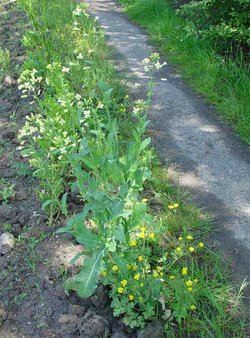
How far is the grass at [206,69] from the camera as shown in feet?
17.1

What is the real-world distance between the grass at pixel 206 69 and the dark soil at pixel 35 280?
2230 millimetres

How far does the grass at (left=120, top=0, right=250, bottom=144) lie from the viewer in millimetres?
5199

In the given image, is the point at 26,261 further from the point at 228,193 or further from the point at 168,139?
the point at 168,139

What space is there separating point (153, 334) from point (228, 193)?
1.66m

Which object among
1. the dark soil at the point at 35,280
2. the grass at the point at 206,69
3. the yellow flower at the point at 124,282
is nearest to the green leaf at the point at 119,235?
the yellow flower at the point at 124,282

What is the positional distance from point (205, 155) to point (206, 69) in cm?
178

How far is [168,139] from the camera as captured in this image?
4891mm

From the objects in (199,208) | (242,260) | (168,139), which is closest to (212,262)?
(242,260)

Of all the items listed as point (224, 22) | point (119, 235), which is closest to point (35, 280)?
point (119, 235)


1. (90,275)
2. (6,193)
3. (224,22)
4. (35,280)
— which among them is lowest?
(35,280)

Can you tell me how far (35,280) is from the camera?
10.5 ft

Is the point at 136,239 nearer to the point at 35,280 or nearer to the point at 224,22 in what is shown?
the point at 35,280

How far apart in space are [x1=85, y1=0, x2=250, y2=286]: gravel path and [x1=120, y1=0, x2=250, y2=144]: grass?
13cm

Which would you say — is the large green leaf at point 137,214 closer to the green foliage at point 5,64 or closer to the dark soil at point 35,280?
the dark soil at point 35,280
